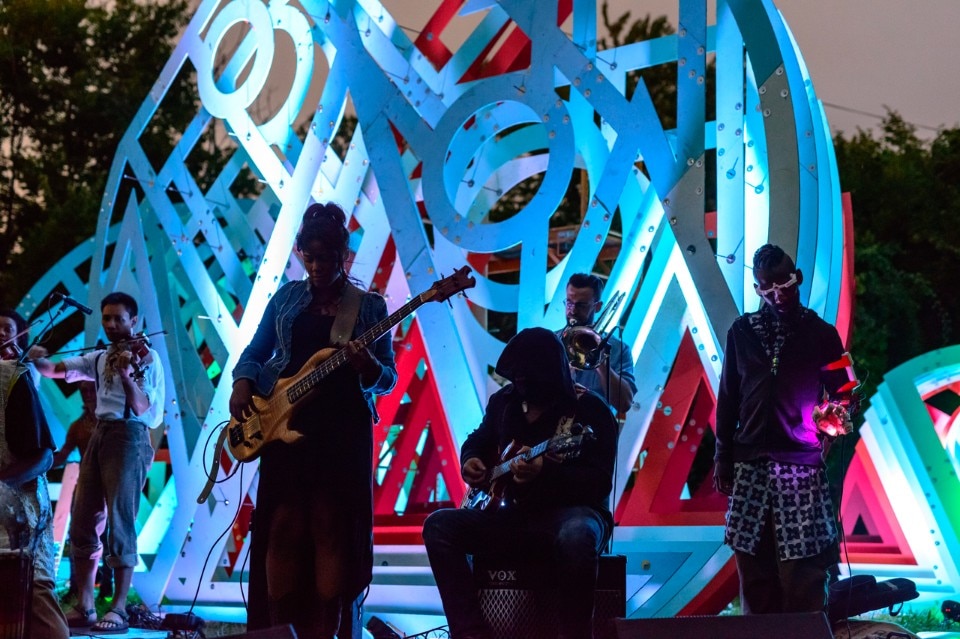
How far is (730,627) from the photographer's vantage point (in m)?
3.52

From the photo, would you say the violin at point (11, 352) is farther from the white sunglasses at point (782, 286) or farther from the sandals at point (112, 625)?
the white sunglasses at point (782, 286)

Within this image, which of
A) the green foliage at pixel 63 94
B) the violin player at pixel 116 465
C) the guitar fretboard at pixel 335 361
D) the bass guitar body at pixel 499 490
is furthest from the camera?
the green foliage at pixel 63 94

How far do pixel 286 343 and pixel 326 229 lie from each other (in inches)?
20.2

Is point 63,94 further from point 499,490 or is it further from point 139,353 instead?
point 499,490

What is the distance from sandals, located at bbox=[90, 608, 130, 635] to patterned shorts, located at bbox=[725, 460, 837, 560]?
4.09 m

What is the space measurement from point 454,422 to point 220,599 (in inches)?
88.5

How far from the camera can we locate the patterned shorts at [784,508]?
4.66m

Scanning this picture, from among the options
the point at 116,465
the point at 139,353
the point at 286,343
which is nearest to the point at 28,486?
the point at 286,343

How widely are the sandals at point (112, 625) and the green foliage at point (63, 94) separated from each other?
16747 mm

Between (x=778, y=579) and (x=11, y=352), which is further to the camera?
(x=11, y=352)

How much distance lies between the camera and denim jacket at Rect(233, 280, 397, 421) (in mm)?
4656

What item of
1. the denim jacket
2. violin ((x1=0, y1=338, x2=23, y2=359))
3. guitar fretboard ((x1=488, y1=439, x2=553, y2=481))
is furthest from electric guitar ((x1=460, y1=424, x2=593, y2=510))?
violin ((x1=0, y1=338, x2=23, y2=359))

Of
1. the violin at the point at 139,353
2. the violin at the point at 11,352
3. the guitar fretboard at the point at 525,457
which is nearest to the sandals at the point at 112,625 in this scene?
the violin at the point at 139,353

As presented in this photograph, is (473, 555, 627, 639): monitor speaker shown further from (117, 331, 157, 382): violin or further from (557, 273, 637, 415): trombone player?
(117, 331, 157, 382): violin
